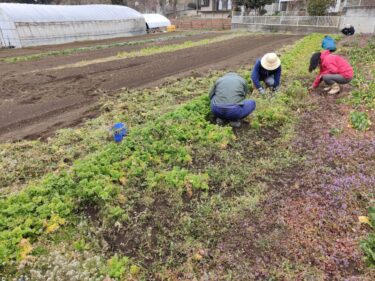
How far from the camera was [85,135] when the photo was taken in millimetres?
5812

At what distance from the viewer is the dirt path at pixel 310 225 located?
2.85 metres

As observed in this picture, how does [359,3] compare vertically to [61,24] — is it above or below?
above

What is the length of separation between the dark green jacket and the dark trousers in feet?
→ 0.25

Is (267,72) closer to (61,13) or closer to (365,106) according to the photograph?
(365,106)

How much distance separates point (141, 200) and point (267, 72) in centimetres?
487

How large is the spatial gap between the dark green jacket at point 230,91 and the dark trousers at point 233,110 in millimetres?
78

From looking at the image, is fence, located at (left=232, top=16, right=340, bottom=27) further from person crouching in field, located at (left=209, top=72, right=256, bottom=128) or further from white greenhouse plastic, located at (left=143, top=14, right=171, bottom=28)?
person crouching in field, located at (left=209, top=72, right=256, bottom=128)

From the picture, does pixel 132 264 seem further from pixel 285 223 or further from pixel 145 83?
pixel 145 83

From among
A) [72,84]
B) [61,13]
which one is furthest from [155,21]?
[72,84]

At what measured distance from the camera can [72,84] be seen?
973cm

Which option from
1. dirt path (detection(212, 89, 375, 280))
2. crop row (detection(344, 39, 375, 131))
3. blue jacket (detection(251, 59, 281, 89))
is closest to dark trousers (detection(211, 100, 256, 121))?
dirt path (detection(212, 89, 375, 280))

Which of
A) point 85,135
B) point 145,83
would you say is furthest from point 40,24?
point 85,135

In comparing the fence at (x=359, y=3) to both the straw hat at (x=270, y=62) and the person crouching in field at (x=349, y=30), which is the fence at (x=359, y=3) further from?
the straw hat at (x=270, y=62)

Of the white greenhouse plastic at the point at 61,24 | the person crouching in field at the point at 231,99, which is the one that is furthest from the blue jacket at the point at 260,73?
the white greenhouse plastic at the point at 61,24
